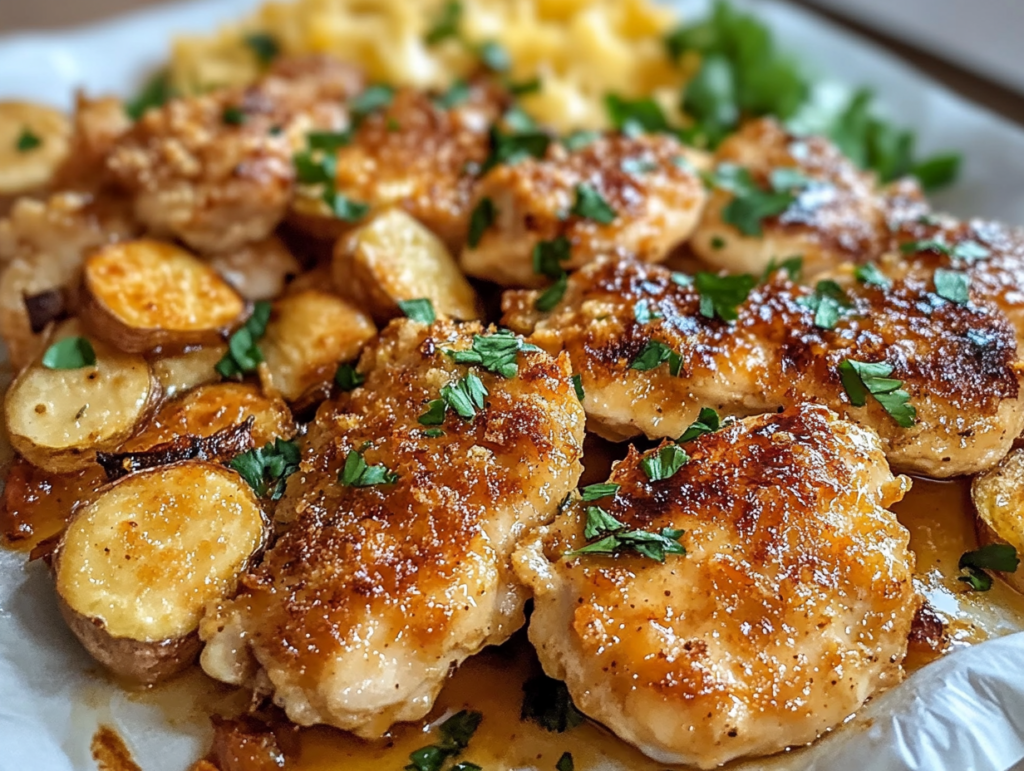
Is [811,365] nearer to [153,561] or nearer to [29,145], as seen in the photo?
[153,561]

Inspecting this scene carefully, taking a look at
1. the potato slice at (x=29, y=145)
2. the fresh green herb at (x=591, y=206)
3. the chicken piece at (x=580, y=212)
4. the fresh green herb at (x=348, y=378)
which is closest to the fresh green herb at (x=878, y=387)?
the chicken piece at (x=580, y=212)

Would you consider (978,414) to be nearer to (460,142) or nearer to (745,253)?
(745,253)

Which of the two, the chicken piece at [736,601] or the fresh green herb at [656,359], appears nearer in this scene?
the chicken piece at [736,601]

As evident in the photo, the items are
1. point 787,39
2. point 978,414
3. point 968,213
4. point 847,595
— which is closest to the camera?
point 847,595

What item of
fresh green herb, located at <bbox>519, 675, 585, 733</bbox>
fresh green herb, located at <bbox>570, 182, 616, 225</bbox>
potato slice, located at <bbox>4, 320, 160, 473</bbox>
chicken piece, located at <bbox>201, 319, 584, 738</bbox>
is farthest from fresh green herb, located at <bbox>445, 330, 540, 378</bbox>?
potato slice, located at <bbox>4, 320, 160, 473</bbox>

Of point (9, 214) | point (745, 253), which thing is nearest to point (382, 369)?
point (745, 253)

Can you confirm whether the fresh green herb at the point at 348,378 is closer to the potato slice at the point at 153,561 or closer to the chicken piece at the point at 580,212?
the potato slice at the point at 153,561

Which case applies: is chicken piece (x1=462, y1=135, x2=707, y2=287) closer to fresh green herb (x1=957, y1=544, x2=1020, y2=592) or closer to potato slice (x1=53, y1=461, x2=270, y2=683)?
potato slice (x1=53, y1=461, x2=270, y2=683)
